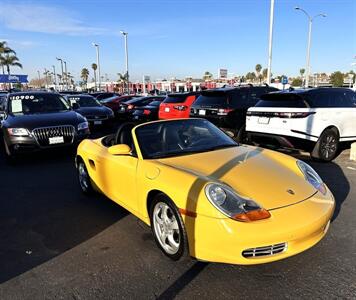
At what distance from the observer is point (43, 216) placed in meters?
4.57

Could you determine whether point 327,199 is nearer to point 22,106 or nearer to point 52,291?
point 52,291

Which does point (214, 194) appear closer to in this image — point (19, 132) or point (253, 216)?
point (253, 216)

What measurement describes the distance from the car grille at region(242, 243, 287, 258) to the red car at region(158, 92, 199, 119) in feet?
31.5

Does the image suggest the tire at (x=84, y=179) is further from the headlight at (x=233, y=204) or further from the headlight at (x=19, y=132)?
the headlight at (x=233, y=204)

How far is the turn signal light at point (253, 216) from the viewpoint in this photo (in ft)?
9.00

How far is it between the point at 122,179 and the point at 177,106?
865 centimetres

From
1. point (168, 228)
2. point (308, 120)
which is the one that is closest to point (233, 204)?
point (168, 228)

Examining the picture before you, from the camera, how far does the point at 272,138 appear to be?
7414 mm

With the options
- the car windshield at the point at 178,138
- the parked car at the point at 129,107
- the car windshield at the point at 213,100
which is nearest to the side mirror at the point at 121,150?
the car windshield at the point at 178,138

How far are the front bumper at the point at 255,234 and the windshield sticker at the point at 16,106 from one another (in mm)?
7202

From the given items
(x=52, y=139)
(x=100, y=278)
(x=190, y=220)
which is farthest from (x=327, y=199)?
(x=52, y=139)

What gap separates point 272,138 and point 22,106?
635 cm

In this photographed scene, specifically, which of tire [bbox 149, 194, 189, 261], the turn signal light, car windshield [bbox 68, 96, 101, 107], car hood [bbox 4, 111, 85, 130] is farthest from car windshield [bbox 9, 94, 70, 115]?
the turn signal light

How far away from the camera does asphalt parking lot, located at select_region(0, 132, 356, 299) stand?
9.16 ft
